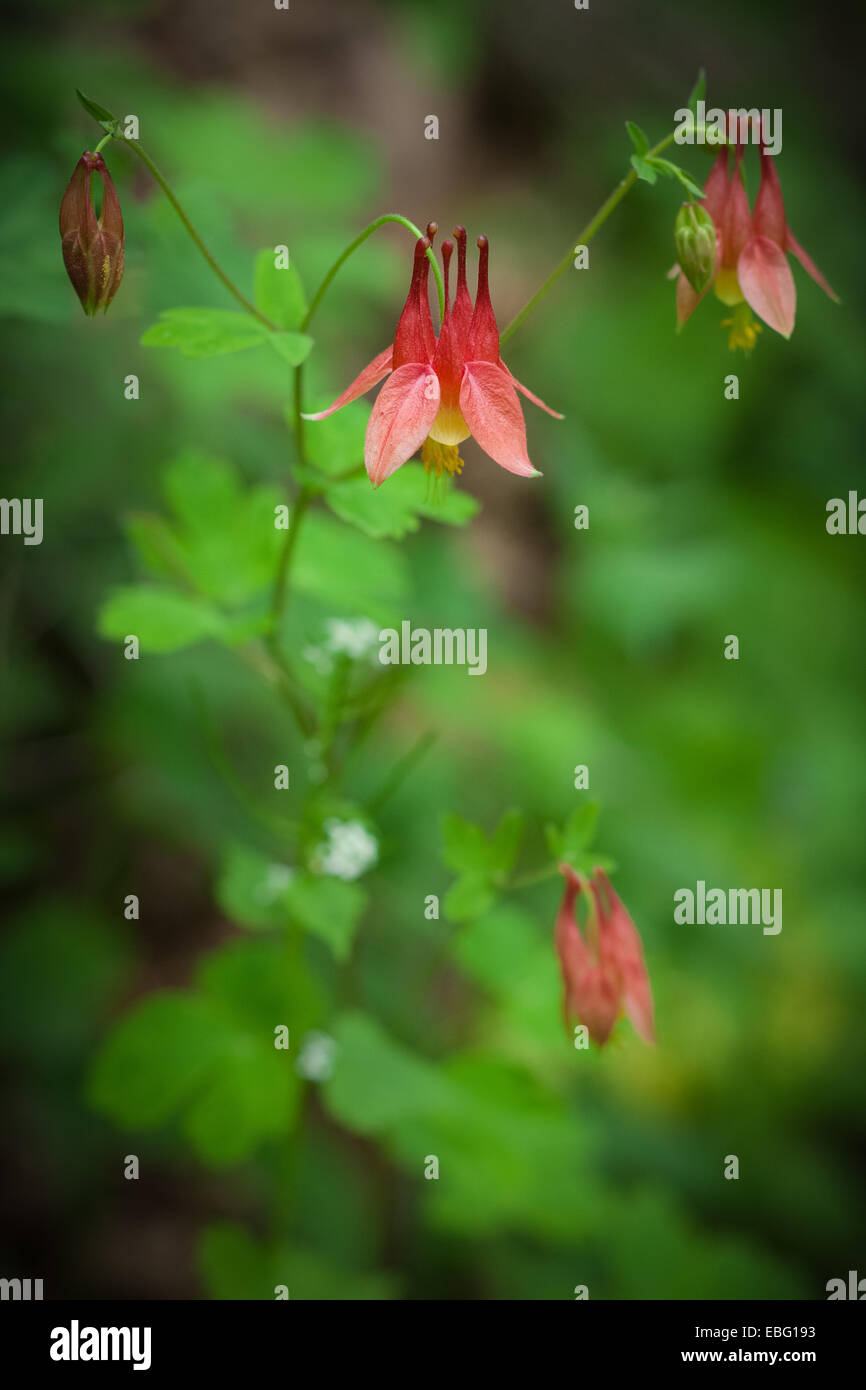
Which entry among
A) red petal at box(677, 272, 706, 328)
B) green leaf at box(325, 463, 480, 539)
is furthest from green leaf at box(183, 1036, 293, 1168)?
red petal at box(677, 272, 706, 328)

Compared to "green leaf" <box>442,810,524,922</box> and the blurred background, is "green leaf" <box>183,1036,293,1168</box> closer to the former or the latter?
the blurred background

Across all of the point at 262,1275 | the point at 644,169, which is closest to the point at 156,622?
the point at 644,169

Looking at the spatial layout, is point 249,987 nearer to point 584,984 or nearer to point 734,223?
point 584,984

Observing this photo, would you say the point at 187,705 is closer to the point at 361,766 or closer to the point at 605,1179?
the point at 361,766

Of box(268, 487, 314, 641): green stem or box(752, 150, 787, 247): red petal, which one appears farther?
box(268, 487, 314, 641): green stem

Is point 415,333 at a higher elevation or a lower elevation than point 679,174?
lower

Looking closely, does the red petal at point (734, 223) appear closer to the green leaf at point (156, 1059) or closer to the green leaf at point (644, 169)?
the green leaf at point (644, 169)
